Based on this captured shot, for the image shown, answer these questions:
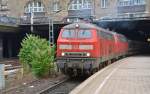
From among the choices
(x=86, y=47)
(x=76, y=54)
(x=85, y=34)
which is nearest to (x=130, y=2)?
(x=85, y=34)

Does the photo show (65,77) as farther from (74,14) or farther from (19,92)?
(74,14)

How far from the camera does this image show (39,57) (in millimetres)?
26469

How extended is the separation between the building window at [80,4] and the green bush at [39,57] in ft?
170

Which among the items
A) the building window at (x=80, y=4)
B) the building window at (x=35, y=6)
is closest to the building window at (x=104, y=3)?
the building window at (x=80, y=4)

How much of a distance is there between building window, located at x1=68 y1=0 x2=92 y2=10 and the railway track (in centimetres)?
5599

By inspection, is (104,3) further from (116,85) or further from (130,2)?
(116,85)

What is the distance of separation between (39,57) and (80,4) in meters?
55.7

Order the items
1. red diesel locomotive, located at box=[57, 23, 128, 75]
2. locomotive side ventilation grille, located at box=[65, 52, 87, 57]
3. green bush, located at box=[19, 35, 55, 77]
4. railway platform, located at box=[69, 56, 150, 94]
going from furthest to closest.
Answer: green bush, located at box=[19, 35, 55, 77] < locomotive side ventilation grille, located at box=[65, 52, 87, 57] < red diesel locomotive, located at box=[57, 23, 128, 75] < railway platform, located at box=[69, 56, 150, 94]

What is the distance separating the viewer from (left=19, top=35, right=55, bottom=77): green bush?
26344 millimetres

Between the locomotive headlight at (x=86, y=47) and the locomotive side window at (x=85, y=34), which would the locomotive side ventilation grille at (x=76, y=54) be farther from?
the locomotive side window at (x=85, y=34)

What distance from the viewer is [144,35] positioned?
7700 cm

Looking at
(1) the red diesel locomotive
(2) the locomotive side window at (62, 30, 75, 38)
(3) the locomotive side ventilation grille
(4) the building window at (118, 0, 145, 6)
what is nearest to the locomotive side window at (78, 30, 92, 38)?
(1) the red diesel locomotive

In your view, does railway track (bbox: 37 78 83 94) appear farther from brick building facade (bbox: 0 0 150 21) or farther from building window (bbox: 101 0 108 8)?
building window (bbox: 101 0 108 8)

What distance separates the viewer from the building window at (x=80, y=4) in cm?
8081
